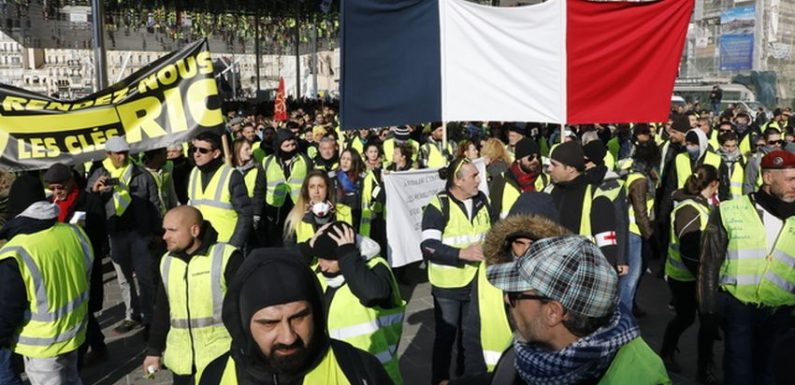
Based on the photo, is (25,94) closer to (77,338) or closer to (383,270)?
(77,338)

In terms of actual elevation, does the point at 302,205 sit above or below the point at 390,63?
below

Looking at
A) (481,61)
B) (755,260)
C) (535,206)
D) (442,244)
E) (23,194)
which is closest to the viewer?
(535,206)

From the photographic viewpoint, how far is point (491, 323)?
3467 millimetres

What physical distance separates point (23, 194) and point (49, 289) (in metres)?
1.52

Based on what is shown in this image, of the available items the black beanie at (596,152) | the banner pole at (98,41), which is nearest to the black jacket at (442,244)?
the black beanie at (596,152)

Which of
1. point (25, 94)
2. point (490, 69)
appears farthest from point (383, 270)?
point (25, 94)

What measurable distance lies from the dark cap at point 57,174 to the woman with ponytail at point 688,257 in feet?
15.2

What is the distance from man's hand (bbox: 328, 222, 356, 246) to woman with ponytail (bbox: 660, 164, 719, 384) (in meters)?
3.04

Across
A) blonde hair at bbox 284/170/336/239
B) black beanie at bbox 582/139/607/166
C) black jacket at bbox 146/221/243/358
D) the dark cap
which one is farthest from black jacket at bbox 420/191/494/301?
the dark cap

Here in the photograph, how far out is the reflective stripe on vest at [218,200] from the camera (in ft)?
18.4

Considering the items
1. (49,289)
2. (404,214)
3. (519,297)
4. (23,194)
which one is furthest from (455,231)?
(23,194)

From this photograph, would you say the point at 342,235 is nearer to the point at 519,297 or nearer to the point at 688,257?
the point at 519,297

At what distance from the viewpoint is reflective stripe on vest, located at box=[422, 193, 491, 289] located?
4.57m

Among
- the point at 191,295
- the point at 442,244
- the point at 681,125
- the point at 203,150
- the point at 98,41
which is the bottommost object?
the point at 191,295
